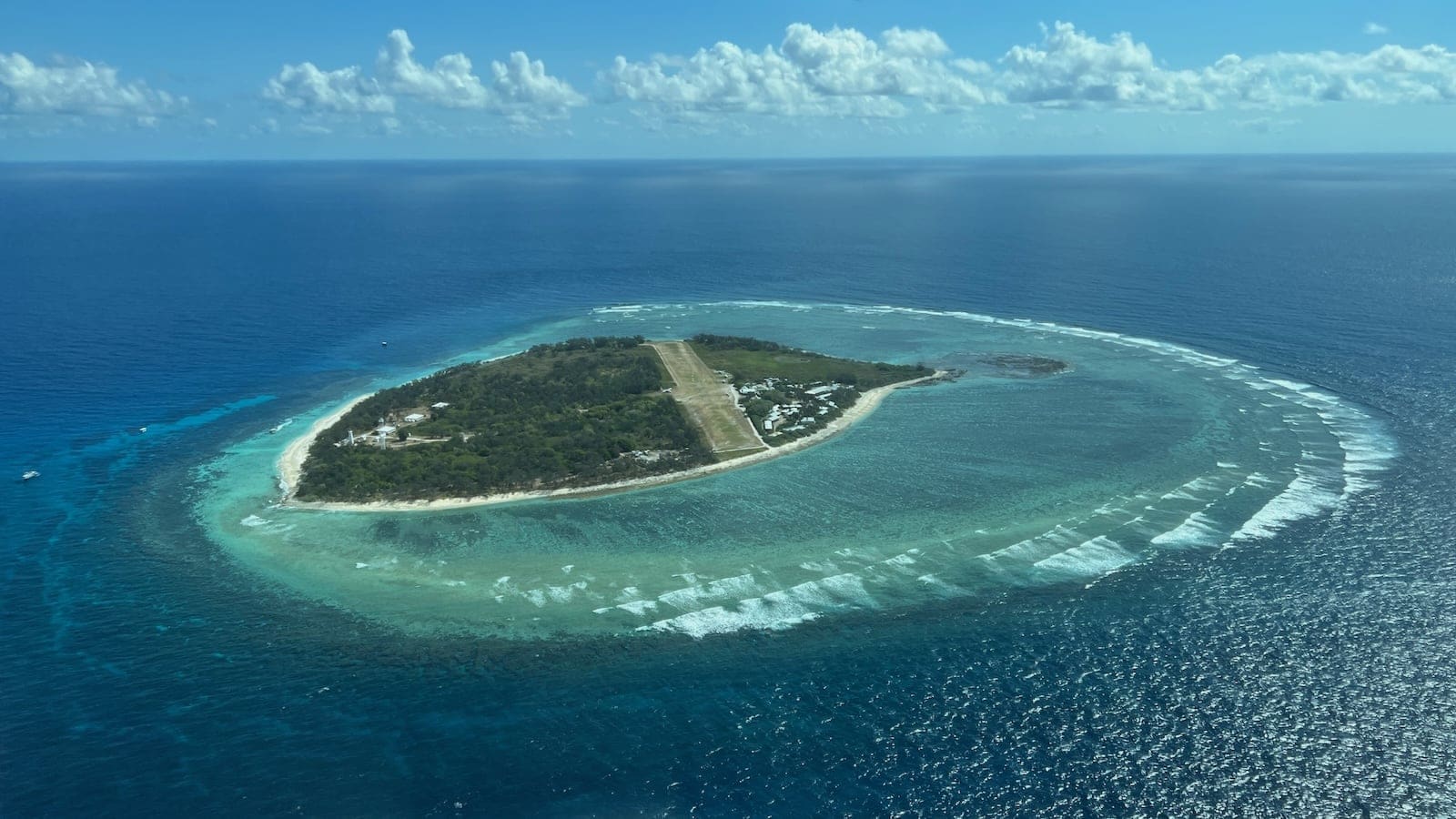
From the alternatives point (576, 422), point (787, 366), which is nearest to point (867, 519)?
point (576, 422)

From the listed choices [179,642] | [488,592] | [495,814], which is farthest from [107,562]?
[495,814]

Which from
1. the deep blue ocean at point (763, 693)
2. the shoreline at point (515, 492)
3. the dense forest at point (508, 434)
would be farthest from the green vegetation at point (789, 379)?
the deep blue ocean at point (763, 693)

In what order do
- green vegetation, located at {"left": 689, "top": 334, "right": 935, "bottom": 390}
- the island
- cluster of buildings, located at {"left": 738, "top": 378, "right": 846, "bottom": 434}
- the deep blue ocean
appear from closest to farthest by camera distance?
the deep blue ocean, the island, cluster of buildings, located at {"left": 738, "top": 378, "right": 846, "bottom": 434}, green vegetation, located at {"left": 689, "top": 334, "right": 935, "bottom": 390}

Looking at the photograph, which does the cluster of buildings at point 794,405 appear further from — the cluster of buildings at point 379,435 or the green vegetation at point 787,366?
the cluster of buildings at point 379,435

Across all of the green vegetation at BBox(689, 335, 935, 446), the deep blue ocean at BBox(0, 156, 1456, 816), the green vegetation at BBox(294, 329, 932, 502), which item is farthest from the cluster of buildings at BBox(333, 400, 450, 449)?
the green vegetation at BBox(689, 335, 935, 446)

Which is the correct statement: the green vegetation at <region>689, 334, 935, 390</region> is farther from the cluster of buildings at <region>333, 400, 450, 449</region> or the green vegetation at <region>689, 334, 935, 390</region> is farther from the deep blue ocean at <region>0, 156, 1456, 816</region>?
the deep blue ocean at <region>0, 156, 1456, 816</region>

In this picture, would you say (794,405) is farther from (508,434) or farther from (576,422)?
(508,434)
